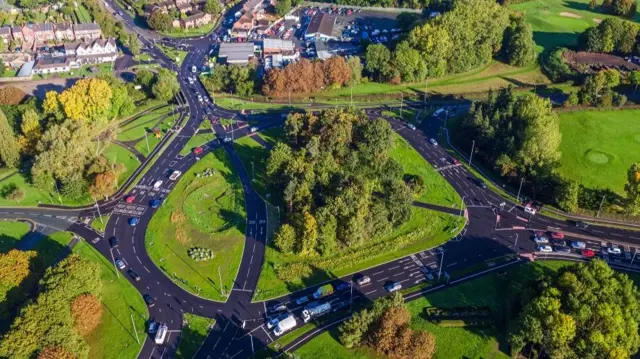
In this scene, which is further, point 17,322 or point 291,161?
point 291,161

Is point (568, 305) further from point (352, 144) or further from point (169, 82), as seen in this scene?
point (169, 82)

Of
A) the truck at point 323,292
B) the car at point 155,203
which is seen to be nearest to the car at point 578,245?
the truck at point 323,292

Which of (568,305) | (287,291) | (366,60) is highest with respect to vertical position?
(366,60)

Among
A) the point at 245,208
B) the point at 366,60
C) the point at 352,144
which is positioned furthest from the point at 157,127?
the point at 366,60

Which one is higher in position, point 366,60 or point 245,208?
point 366,60

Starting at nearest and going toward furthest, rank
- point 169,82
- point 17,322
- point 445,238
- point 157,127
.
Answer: point 17,322, point 445,238, point 157,127, point 169,82

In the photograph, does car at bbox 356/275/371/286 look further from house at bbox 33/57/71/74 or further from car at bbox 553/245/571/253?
house at bbox 33/57/71/74

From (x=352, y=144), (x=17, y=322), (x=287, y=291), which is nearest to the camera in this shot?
(x=17, y=322)
